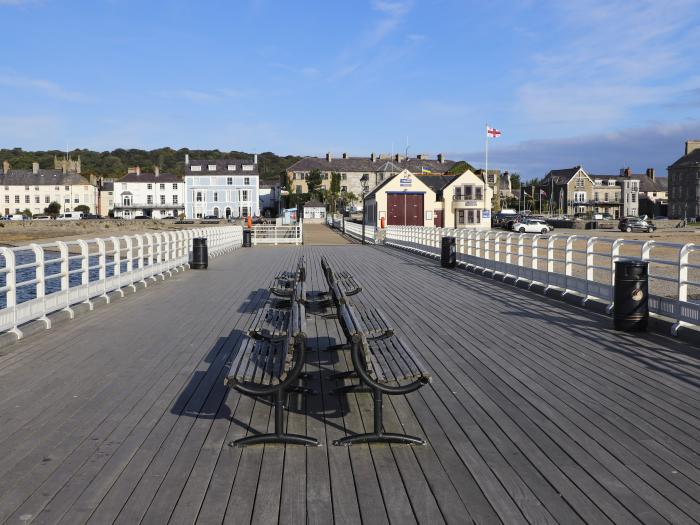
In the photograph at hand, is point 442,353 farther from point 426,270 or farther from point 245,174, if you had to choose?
point 245,174

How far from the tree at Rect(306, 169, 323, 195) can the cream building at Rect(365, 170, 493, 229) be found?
4418cm

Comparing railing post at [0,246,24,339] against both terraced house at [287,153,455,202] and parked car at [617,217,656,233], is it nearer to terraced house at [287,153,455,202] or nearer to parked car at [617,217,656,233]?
parked car at [617,217,656,233]

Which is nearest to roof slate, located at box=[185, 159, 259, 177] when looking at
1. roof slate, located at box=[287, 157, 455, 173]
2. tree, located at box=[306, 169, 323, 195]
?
tree, located at box=[306, 169, 323, 195]

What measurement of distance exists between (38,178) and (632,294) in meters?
132

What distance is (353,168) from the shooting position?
136 meters

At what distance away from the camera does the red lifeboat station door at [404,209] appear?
74.2m

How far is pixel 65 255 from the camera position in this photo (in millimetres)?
11258

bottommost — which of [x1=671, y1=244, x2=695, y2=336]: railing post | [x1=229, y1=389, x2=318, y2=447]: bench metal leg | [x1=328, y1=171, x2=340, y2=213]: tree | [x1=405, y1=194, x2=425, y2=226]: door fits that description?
[x1=229, y1=389, x2=318, y2=447]: bench metal leg

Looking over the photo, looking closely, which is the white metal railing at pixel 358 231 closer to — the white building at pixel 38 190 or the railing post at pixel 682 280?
the railing post at pixel 682 280

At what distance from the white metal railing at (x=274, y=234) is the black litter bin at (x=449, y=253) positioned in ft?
82.8

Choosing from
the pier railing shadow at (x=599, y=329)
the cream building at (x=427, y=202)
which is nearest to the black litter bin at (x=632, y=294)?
the pier railing shadow at (x=599, y=329)

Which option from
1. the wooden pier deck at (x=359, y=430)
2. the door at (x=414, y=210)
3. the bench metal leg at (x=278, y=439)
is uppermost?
the door at (x=414, y=210)

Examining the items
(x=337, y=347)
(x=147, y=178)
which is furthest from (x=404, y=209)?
(x=337, y=347)

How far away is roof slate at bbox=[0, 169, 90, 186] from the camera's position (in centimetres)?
12619
